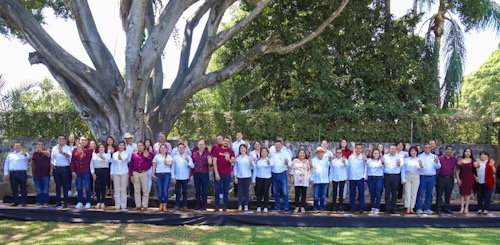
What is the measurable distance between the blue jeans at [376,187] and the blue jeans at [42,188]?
706cm

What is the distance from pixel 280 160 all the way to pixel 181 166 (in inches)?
83.9

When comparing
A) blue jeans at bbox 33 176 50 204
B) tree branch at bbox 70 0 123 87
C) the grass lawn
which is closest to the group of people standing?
blue jeans at bbox 33 176 50 204

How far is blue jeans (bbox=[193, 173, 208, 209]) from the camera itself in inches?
420

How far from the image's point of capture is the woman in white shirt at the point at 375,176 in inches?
422

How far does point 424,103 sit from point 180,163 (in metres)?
9.48

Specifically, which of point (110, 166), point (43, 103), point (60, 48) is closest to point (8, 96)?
point (43, 103)

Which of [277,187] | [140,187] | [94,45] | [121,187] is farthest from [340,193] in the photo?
[94,45]

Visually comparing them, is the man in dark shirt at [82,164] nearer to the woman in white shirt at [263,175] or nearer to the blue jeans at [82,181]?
the blue jeans at [82,181]

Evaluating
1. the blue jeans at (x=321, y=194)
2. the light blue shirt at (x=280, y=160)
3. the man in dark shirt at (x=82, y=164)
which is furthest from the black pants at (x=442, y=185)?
the man in dark shirt at (x=82, y=164)

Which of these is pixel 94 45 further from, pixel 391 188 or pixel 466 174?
pixel 466 174

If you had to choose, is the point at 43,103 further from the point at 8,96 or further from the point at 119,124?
the point at 119,124

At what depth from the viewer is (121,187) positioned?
10.5 m

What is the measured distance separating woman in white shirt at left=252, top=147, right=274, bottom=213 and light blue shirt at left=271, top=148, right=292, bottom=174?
92 millimetres

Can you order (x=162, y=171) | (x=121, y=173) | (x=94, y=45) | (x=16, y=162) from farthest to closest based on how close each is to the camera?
(x=94, y=45) → (x=16, y=162) → (x=162, y=171) → (x=121, y=173)
